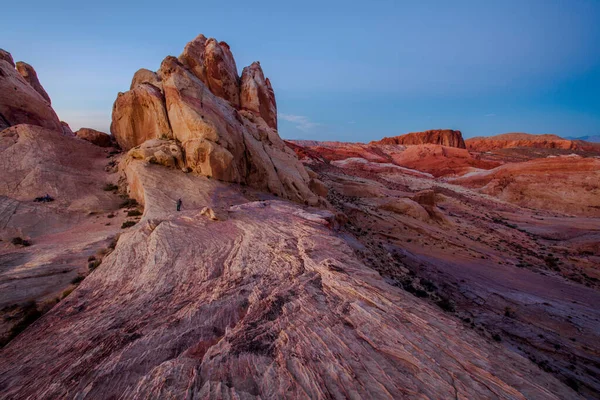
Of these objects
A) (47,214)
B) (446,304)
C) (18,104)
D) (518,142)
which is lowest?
(446,304)

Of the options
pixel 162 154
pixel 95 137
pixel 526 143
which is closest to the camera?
pixel 162 154

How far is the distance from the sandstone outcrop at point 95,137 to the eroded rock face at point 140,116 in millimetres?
1820

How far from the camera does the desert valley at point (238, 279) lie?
12.9 feet

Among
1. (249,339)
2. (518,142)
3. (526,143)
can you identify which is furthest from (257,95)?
(526,143)

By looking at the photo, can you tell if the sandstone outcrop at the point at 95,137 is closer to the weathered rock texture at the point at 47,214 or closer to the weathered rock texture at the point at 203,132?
the weathered rock texture at the point at 203,132

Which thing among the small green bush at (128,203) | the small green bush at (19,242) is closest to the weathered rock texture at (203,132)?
the small green bush at (128,203)

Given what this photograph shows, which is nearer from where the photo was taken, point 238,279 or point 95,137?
point 238,279

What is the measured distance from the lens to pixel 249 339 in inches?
178

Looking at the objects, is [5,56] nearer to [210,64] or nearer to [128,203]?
[210,64]

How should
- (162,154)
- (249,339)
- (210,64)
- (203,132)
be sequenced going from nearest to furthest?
(249,339) → (162,154) → (203,132) → (210,64)

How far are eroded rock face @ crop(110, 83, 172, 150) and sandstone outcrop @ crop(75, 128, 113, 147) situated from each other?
5.97 ft

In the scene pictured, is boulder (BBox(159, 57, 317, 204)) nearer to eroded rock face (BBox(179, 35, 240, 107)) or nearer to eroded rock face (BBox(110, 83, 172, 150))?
eroded rock face (BBox(110, 83, 172, 150))

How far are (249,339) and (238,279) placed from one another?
2281 mm

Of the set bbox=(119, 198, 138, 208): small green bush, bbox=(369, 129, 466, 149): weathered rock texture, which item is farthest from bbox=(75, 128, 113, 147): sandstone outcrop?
bbox=(369, 129, 466, 149): weathered rock texture
